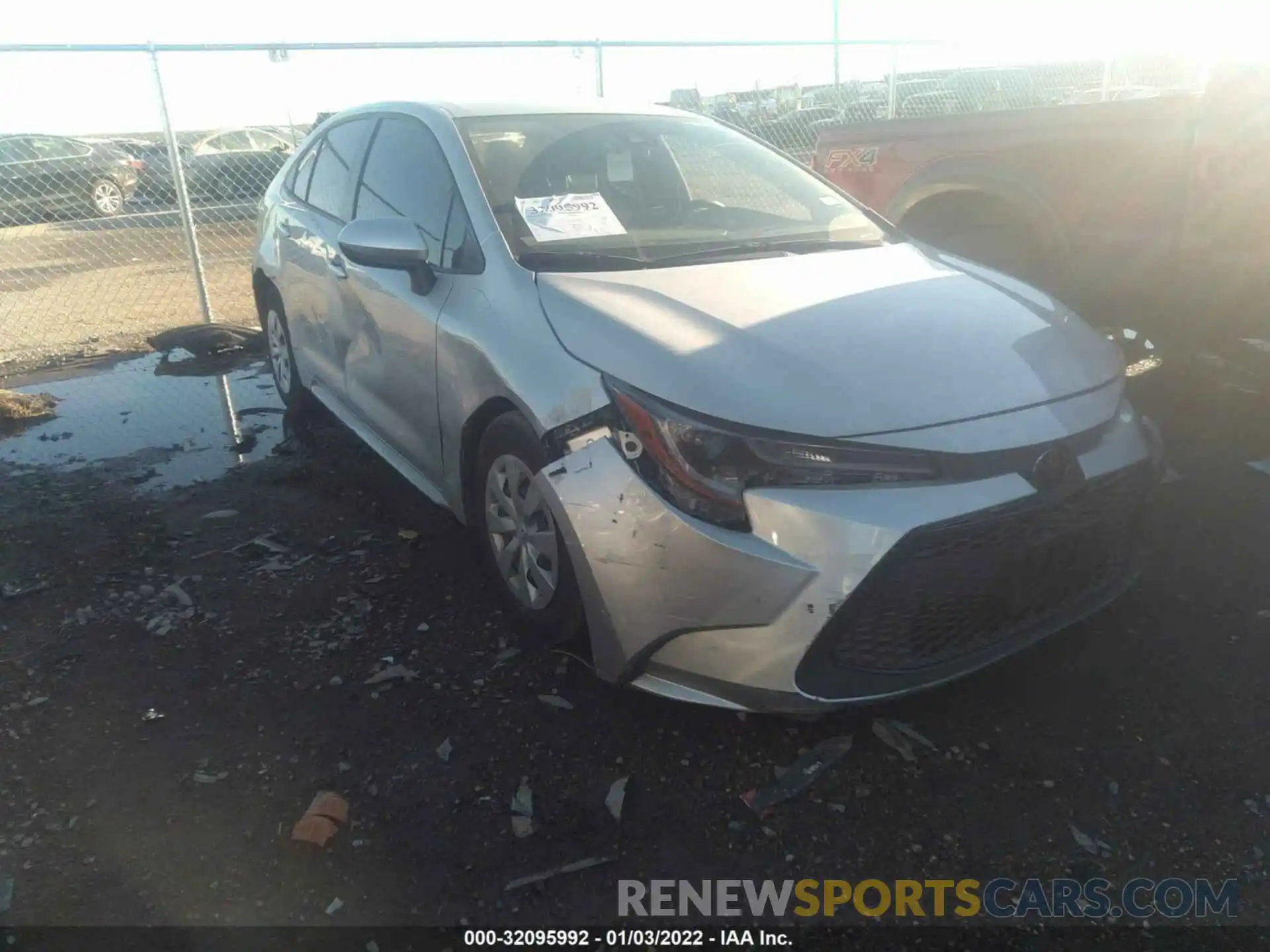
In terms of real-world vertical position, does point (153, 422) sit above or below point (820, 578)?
below

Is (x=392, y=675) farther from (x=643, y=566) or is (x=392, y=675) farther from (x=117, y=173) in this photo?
(x=117, y=173)

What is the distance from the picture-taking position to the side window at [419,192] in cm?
336

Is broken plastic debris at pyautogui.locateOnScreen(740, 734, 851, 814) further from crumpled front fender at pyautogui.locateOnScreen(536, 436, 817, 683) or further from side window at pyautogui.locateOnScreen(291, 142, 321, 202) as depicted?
side window at pyautogui.locateOnScreen(291, 142, 321, 202)

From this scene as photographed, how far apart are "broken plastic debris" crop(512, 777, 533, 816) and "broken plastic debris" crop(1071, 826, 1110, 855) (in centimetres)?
137

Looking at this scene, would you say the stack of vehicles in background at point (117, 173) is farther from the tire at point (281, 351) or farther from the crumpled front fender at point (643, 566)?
the crumpled front fender at point (643, 566)

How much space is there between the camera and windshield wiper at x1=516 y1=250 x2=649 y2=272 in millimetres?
3096

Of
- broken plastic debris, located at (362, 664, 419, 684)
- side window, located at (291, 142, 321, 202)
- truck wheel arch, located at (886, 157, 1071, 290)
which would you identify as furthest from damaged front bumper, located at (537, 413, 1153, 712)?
side window, located at (291, 142, 321, 202)

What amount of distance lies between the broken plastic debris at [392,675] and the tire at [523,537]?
0.38 meters

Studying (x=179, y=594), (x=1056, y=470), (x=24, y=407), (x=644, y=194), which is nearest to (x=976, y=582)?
(x=1056, y=470)

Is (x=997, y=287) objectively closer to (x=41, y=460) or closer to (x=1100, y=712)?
(x=1100, y=712)

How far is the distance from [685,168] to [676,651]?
2.36 m

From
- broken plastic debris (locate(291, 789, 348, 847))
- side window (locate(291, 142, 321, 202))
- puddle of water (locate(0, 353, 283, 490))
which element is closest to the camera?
broken plastic debris (locate(291, 789, 348, 847))

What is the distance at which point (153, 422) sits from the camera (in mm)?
5770

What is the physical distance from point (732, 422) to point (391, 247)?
152 centimetres
